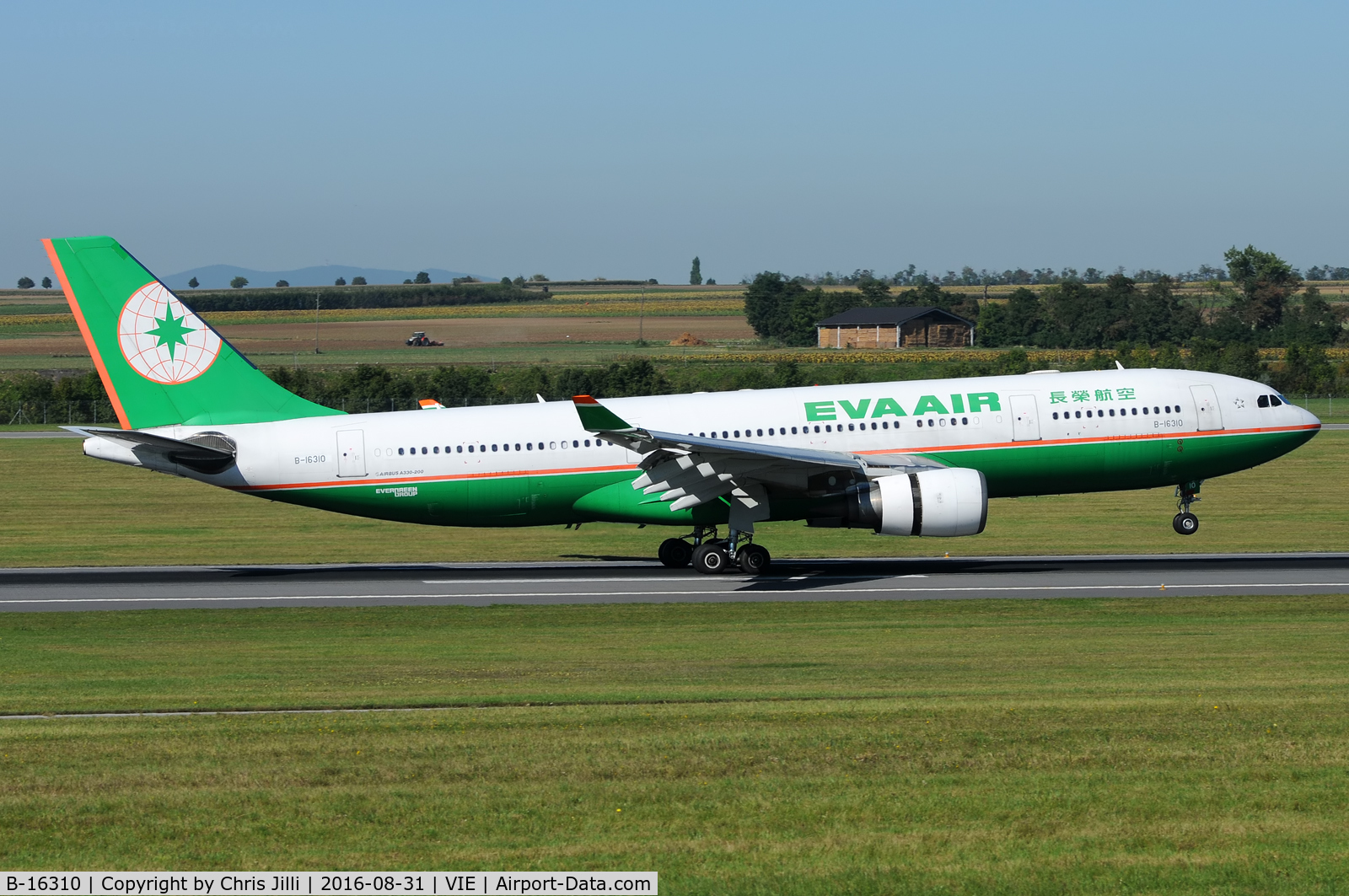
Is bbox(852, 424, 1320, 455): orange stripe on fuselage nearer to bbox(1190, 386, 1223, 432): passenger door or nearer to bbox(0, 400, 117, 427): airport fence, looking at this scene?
bbox(1190, 386, 1223, 432): passenger door

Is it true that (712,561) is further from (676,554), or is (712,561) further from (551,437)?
(551,437)

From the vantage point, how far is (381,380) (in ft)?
301

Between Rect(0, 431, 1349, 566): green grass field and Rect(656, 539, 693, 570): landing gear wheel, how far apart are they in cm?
325

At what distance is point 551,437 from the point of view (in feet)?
113

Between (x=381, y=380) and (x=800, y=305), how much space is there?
78.9 metres

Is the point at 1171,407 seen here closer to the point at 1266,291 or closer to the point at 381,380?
the point at 381,380

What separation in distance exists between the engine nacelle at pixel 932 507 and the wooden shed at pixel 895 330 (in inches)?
4531

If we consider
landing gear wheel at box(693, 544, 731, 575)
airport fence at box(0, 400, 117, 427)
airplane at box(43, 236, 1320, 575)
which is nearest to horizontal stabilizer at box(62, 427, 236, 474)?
airplane at box(43, 236, 1320, 575)

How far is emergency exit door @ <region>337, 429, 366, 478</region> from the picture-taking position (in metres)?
34.2

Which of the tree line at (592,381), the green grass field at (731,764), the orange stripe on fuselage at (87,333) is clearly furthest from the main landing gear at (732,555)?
the tree line at (592,381)

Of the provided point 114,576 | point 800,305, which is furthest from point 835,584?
point 800,305

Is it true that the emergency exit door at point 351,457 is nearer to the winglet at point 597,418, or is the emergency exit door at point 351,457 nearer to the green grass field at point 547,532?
the green grass field at point 547,532
